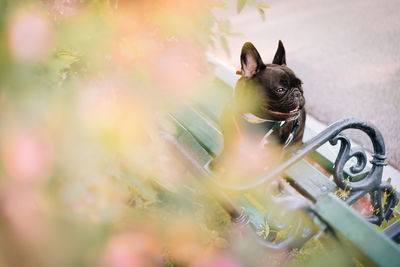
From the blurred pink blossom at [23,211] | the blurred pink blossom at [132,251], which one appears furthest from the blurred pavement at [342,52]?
the blurred pink blossom at [23,211]

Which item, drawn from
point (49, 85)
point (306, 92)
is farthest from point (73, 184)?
point (306, 92)

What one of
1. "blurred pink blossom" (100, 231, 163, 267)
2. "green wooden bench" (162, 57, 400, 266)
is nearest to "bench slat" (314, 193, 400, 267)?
"green wooden bench" (162, 57, 400, 266)

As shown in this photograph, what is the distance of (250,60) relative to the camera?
1.14 metres

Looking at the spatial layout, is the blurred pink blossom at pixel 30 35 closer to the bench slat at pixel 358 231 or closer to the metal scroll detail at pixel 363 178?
the bench slat at pixel 358 231

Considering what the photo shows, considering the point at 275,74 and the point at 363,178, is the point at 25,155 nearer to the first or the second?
the point at 275,74

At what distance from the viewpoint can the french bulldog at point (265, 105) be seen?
45.4 inches

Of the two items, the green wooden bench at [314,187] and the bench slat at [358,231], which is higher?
the bench slat at [358,231]

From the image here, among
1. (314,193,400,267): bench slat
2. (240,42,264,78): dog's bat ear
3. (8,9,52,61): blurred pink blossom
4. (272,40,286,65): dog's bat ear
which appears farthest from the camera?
(272,40,286,65): dog's bat ear

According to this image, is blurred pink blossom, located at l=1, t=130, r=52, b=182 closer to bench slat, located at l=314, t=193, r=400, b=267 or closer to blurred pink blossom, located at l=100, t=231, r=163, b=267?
blurred pink blossom, located at l=100, t=231, r=163, b=267

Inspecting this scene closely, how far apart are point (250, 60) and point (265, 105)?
0.19 metres


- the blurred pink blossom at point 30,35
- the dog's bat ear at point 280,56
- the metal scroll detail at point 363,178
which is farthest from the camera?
the metal scroll detail at point 363,178

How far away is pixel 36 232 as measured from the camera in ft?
2.71

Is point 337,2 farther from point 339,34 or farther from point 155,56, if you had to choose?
point 155,56

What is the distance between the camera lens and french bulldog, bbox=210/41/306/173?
1154 millimetres
